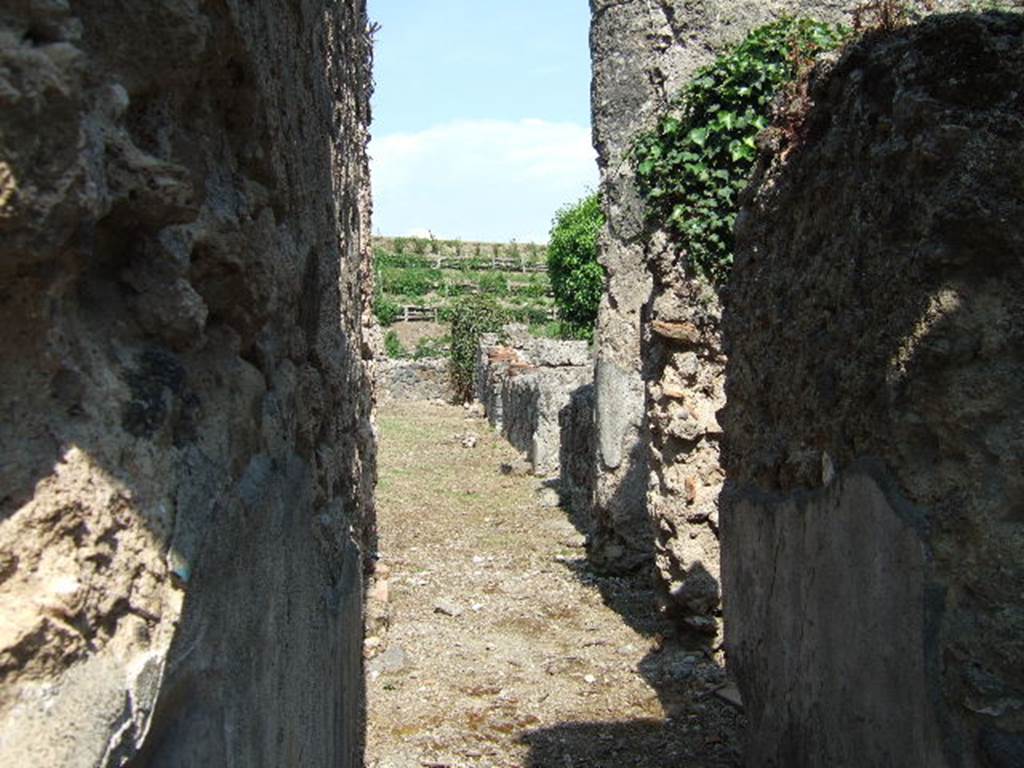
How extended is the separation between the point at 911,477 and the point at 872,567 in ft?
0.84

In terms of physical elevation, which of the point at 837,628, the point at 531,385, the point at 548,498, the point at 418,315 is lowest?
the point at 548,498

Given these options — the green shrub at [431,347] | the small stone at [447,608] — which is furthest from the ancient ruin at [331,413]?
the green shrub at [431,347]

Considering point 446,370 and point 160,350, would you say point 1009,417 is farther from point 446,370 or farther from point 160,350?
point 446,370

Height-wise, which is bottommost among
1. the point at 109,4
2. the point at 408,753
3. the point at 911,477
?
the point at 408,753

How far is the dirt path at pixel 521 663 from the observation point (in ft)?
13.5

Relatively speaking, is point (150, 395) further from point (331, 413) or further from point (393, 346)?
point (393, 346)

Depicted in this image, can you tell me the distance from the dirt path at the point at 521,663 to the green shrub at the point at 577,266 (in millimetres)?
15471

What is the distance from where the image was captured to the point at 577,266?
24.2 meters

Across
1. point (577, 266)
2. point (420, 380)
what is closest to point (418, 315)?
point (420, 380)

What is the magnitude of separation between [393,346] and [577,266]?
9192mm

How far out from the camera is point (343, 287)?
3.69 metres

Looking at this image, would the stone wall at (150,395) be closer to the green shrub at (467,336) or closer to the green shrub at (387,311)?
the green shrub at (467,336)

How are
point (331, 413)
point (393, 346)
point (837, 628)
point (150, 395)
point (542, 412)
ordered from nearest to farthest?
point (150, 395), point (837, 628), point (331, 413), point (542, 412), point (393, 346)

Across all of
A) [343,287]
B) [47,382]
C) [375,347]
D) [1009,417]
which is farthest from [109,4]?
[375,347]
